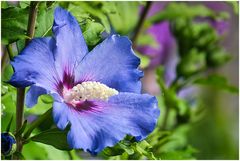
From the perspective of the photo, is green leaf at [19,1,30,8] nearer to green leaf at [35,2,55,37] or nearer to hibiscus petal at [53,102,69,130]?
green leaf at [35,2,55,37]

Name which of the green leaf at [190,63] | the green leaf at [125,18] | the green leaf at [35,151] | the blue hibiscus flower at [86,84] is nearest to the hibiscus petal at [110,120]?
the blue hibiscus flower at [86,84]

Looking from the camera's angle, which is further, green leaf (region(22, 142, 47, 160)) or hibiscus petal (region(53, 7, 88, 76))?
green leaf (region(22, 142, 47, 160))

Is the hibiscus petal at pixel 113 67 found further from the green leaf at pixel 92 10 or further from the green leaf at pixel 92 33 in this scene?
the green leaf at pixel 92 10

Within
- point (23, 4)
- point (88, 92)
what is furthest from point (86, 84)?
point (23, 4)

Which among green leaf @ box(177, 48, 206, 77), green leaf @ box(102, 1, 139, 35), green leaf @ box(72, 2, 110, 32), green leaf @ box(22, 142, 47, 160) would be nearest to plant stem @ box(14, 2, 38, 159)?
green leaf @ box(72, 2, 110, 32)

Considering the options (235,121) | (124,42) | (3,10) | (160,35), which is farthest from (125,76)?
(235,121)

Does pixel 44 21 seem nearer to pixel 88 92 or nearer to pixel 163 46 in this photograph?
pixel 88 92
